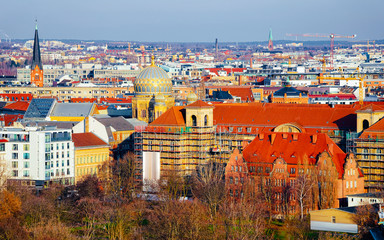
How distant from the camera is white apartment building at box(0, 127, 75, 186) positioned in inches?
3755

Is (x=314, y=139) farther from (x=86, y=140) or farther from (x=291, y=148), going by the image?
(x=86, y=140)

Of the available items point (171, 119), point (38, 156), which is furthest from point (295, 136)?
→ point (38, 156)

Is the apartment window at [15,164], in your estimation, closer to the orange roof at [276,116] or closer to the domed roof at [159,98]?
the orange roof at [276,116]

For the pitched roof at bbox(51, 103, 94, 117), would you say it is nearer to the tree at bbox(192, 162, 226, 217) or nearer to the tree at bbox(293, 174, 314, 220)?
the tree at bbox(192, 162, 226, 217)

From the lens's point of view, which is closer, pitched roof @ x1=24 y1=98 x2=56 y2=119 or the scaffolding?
the scaffolding

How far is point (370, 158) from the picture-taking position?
89875mm

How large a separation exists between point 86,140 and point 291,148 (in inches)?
843

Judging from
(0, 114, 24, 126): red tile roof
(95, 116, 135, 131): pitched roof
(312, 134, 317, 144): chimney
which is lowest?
(0, 114, 24, 126): red tile roof

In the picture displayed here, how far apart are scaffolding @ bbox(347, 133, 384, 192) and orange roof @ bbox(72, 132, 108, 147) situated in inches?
928

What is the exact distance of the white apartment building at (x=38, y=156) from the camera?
9538cm

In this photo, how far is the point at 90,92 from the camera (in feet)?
634

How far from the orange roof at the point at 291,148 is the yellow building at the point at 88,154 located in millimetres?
15793

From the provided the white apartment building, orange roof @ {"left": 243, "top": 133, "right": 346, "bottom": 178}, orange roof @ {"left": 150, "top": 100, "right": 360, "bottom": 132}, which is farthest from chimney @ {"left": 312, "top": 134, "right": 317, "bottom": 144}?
the white apartment building

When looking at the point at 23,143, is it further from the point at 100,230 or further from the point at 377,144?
the point at 377,144
